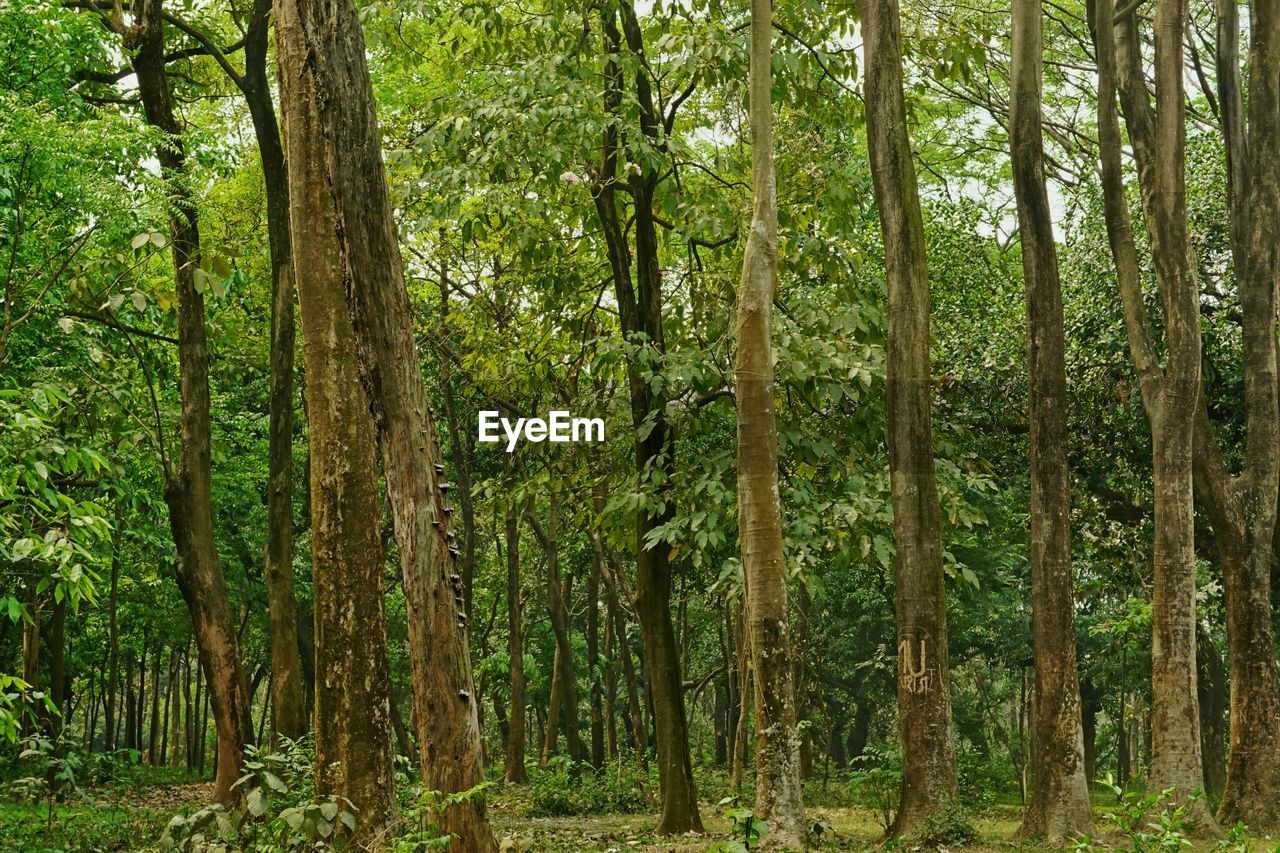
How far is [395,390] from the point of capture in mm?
7176

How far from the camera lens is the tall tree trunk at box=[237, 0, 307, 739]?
11.5 m

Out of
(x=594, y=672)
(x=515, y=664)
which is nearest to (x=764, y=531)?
(x=515, y=664)

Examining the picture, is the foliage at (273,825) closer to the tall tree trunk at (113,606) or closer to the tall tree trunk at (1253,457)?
the tall tree trunk at (113,606)

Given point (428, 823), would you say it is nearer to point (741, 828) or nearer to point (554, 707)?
point (741, 828)

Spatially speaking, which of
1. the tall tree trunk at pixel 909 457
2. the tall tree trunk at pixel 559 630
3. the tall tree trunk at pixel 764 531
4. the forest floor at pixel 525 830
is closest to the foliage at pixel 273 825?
the forest floor at pixel 525 830

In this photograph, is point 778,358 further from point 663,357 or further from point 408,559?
point 408,559

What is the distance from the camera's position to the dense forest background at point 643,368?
23.6ft

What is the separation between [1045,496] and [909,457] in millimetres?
1823

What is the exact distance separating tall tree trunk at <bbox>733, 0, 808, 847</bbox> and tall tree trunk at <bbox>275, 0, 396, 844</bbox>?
8.91ft

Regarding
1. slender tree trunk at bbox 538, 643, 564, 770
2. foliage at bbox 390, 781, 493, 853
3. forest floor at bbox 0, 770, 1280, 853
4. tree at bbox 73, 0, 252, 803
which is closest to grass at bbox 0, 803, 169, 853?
forest floor at bbox 0, 770, 1280, 853

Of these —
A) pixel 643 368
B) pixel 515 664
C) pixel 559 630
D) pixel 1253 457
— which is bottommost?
pixel 515 664

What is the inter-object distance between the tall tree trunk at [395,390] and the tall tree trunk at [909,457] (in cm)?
414

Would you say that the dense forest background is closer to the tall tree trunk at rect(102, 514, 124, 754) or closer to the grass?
the grass

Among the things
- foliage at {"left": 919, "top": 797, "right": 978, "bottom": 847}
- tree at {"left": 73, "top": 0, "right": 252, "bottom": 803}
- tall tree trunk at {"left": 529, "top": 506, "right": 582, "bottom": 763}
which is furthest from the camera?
tall tree trunk at {"left": 529, "top": 506, "right": 582, "bottom": 763}
